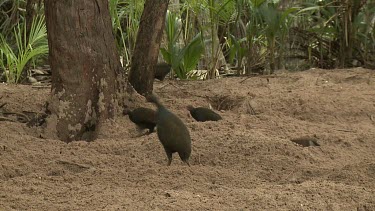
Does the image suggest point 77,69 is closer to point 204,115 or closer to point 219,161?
point 204,115

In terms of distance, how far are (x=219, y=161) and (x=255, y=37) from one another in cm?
394

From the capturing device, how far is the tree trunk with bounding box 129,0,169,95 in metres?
6.74

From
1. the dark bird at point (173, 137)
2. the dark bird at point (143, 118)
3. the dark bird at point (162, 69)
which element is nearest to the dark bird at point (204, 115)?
the dark bird at point (143, 118)

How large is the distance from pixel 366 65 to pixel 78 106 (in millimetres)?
4153

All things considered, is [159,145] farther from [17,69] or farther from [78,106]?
[17,69]

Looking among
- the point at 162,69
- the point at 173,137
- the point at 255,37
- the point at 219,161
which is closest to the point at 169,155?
the point at 173,137

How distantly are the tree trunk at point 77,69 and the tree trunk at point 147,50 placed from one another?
3.45ft

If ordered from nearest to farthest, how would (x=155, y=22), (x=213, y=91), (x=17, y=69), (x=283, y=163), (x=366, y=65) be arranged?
(x=283, y=163) < (x=155, y=22) < (x=213, y=91) < (x=17, y=69) < (x=366, y=65)

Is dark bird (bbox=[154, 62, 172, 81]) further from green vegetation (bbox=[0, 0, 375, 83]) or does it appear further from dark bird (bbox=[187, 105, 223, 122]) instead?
dark bird (bbox=[187, 105, 223, 122])

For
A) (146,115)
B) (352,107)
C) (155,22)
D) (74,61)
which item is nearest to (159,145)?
(146,115)

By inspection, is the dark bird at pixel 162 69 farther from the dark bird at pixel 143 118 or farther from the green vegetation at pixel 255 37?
the dark bird at pixel 143 118

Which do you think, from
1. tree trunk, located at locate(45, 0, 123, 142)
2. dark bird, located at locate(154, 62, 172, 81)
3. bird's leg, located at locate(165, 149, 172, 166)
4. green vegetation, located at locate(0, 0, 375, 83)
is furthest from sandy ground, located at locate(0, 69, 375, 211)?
green vegetation, located at locate(0, 0, 375, 83)

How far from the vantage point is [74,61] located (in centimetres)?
560

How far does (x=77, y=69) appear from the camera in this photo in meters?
5.60
